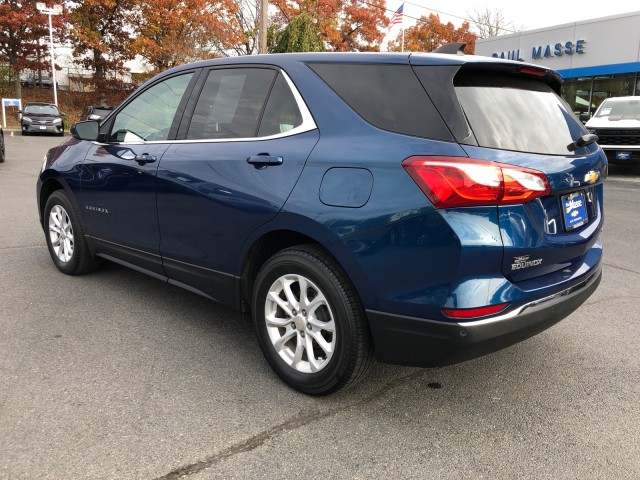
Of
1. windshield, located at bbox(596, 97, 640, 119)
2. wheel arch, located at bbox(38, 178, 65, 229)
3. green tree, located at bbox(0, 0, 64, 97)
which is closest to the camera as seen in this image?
wheel arch, located at bbox(38, 178, 65, 229)

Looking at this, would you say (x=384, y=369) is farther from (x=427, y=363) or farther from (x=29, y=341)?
(x=29, y=341)

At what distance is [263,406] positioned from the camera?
2799mm

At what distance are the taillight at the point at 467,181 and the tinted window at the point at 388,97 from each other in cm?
16

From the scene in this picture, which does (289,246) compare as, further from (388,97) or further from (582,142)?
(582,142)

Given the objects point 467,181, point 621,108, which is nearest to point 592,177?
point 467,181

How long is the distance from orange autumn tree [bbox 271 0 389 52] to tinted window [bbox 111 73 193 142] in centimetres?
3437

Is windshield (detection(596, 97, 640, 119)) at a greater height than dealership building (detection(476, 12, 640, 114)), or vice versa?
dealership building (detection(476, 12, 640, 114))

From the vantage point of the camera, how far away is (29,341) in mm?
3471

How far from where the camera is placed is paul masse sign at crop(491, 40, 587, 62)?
23353mm

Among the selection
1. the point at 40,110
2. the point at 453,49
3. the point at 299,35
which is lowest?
the point at 453,49

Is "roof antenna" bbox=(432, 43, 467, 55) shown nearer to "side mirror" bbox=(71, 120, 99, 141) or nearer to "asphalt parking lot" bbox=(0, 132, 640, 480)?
"asphalt parking lot" bbox=(0, 132, 640, 480)

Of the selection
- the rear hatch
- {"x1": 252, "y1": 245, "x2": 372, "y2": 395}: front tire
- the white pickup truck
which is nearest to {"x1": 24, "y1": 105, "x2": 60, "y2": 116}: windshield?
the white pickup truck

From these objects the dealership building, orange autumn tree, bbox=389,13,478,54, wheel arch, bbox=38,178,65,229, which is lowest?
wheel arch, bbox=38,178,65,229

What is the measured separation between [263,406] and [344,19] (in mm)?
42459
